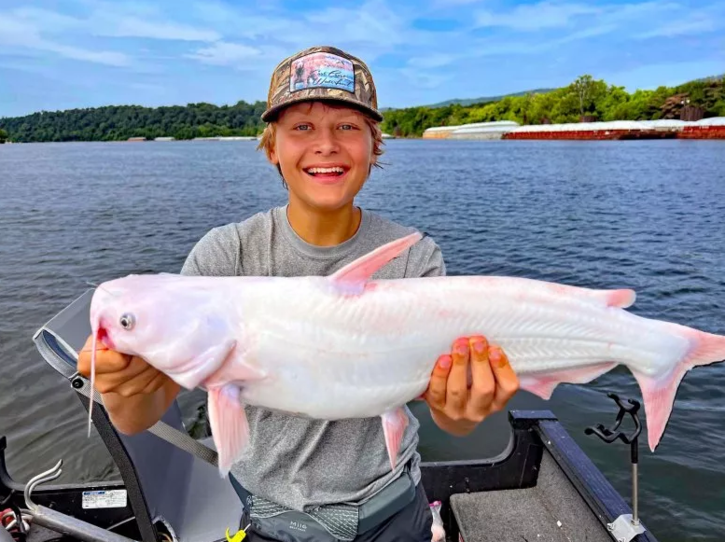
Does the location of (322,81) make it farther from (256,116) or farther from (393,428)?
(256,116)

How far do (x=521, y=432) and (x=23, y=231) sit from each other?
2196cm

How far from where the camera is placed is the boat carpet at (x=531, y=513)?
3.99 meters

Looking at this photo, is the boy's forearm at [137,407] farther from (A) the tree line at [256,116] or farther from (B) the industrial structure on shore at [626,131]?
(A) the tree line at [256,116]

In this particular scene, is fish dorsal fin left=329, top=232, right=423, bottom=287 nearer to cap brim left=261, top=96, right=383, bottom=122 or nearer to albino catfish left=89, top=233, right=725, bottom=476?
albino catfish left=89, top=233, right=725, bottom=476

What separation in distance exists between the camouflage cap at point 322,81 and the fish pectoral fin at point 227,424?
4.50 feet

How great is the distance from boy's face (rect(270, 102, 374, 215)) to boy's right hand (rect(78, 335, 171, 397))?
109 cm

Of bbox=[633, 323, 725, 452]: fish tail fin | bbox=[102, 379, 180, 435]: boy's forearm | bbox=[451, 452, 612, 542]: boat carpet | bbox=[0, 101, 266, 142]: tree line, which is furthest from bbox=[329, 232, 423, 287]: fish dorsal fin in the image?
bbox=[0, 101, 266, 142]: tree line

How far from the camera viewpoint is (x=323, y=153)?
2639 mm

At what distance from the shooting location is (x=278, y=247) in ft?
9.20

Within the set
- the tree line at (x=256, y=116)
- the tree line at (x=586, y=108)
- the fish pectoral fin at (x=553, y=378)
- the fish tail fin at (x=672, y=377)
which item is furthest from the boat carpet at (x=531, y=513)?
the tree line at (x=256, y=116)

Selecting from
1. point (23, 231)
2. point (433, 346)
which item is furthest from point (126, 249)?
point (433, 346)

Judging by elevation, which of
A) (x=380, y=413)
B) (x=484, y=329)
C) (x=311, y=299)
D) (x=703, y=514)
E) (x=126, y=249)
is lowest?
(x=703, y=514)

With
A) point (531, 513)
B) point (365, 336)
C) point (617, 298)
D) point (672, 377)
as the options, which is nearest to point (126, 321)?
point (365, 336)

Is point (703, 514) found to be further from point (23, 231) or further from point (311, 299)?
point (23, 231)
